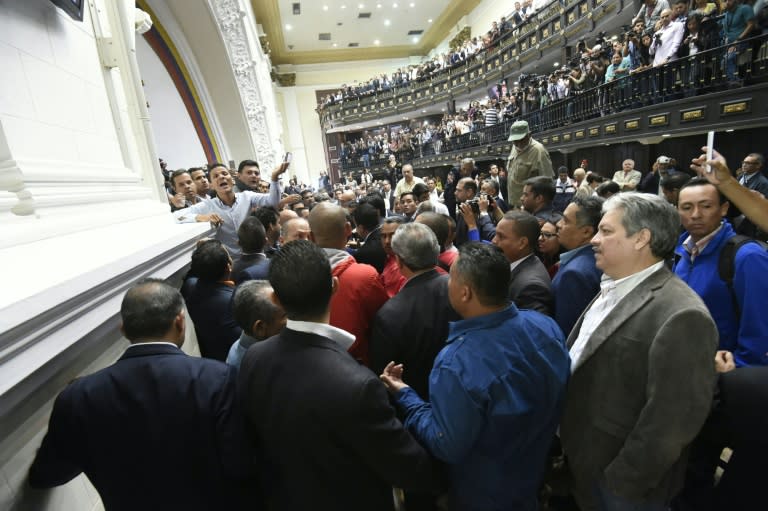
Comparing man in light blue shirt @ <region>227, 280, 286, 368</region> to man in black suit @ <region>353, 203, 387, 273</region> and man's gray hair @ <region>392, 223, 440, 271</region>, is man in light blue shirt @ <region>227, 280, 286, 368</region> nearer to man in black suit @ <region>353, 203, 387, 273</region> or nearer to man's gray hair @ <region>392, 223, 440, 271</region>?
man's gray hair @ <region>392, 223, 440, 271</region>

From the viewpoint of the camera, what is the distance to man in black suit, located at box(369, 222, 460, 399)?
→ 175 centimetres

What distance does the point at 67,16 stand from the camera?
7.89 feet

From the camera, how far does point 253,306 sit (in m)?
1.65

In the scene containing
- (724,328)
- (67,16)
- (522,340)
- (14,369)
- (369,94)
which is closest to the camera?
(14,369)

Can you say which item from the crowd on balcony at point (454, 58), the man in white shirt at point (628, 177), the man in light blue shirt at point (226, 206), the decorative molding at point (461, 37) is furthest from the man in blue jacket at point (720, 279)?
the decorative molding at point (461, 37)

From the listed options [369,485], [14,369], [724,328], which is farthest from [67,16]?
[724,328]

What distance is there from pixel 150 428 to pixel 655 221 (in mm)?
1909

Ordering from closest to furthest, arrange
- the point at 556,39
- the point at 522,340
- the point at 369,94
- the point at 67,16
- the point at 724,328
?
the point at 522,340 < the point at 724,328 < the point at 67,16 < the point at 556,39 < the point at 369,94

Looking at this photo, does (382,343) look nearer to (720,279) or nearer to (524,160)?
(720,279)

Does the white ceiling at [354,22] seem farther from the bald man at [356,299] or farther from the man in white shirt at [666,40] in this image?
the bald man at [356,299]

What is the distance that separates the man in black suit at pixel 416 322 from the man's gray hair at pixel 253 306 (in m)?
0.49

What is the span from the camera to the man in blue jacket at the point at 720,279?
1753 millimetres

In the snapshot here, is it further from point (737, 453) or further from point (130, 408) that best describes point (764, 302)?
point (130, 408)

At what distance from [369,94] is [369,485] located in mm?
23176
